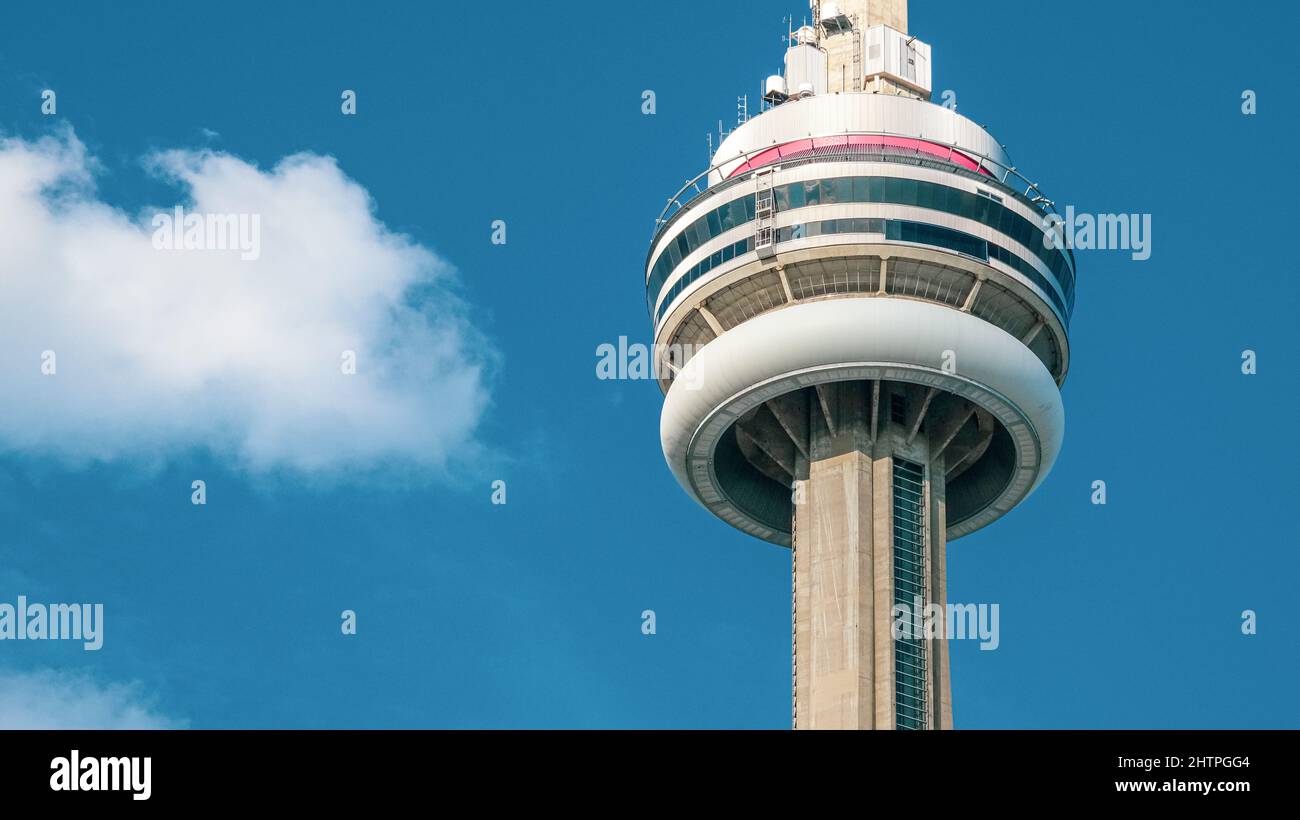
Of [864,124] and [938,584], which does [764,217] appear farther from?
[938,584]

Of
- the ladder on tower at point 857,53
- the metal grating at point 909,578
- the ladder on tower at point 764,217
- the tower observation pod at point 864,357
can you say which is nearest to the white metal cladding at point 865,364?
the tower observation pod at point 864,357

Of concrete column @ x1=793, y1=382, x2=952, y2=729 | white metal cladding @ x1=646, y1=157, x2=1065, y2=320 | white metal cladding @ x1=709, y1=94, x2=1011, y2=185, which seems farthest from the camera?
white metal cladding @ x1=709, y1=94, x2=1011, y2=185

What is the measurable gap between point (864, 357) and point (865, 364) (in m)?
0.37

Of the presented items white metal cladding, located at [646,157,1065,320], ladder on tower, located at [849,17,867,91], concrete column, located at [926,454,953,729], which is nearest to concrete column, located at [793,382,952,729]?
concrete column, located at [926,454,953,729]

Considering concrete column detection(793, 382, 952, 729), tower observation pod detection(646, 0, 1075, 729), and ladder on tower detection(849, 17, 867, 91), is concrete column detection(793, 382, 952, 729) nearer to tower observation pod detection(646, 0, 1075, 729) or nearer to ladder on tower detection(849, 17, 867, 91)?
tower observation pod detection(646, 0, 1075, 729)

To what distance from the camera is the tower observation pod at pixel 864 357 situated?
117m

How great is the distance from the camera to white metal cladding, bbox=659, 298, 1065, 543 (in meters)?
117

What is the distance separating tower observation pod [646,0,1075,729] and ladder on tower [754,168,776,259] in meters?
0.10

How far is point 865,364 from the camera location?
117 meters
